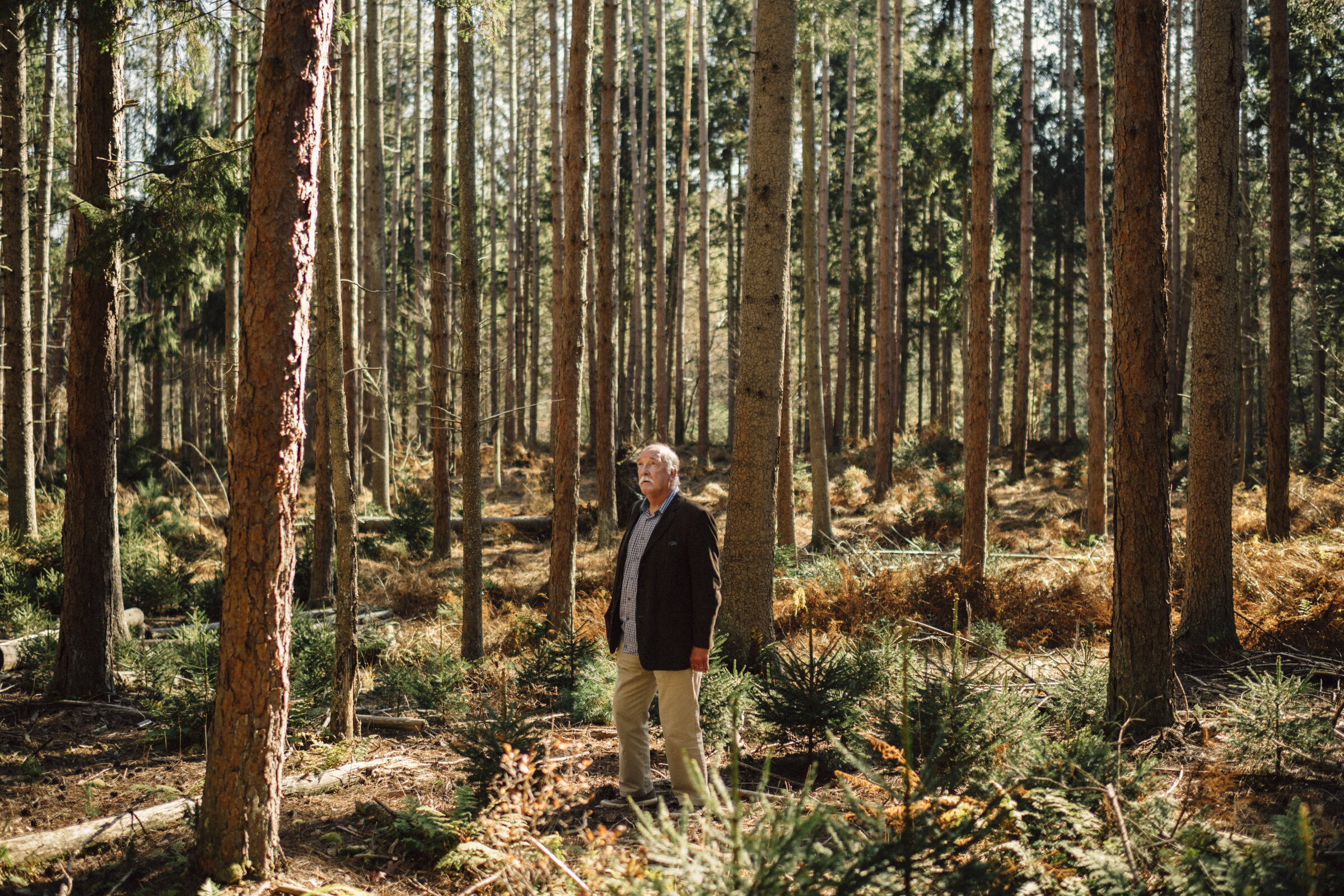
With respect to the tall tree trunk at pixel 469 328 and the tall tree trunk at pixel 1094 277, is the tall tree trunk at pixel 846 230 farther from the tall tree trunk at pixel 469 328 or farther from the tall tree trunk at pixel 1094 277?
the tall tree trunk at pixel 469 328

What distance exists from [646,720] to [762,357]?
319 cm

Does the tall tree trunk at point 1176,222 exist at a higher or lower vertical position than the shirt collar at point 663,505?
higher

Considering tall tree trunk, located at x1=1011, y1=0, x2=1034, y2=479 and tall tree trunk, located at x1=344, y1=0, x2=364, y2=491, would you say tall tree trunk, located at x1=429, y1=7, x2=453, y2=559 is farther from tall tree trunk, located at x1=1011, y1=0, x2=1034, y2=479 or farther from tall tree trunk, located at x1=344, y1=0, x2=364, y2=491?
tall tree trunk, located at x1=1011, y1=0, x2=1034, y2=479

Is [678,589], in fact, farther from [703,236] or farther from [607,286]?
[703,236]

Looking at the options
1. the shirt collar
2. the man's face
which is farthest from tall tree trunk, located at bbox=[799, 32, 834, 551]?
the man's face

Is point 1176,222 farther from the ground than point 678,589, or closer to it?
farther from the ground

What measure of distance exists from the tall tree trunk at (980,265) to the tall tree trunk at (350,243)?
20.8 ft

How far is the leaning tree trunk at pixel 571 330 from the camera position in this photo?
8.28 m

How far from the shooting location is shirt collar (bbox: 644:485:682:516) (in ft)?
15.1

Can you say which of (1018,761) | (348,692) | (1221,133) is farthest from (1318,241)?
(348,692)

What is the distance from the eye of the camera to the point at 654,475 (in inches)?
180

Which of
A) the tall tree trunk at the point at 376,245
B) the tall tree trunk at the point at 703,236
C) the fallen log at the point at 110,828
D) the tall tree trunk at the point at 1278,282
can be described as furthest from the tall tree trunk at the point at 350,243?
the tall tree trunk at the point at 1278,282

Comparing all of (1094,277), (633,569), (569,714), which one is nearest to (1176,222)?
(1094,277)

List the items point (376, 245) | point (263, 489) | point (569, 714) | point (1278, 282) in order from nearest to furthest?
point (263, 489), point (569, 714), point (1278, 282), point (376, 245)
